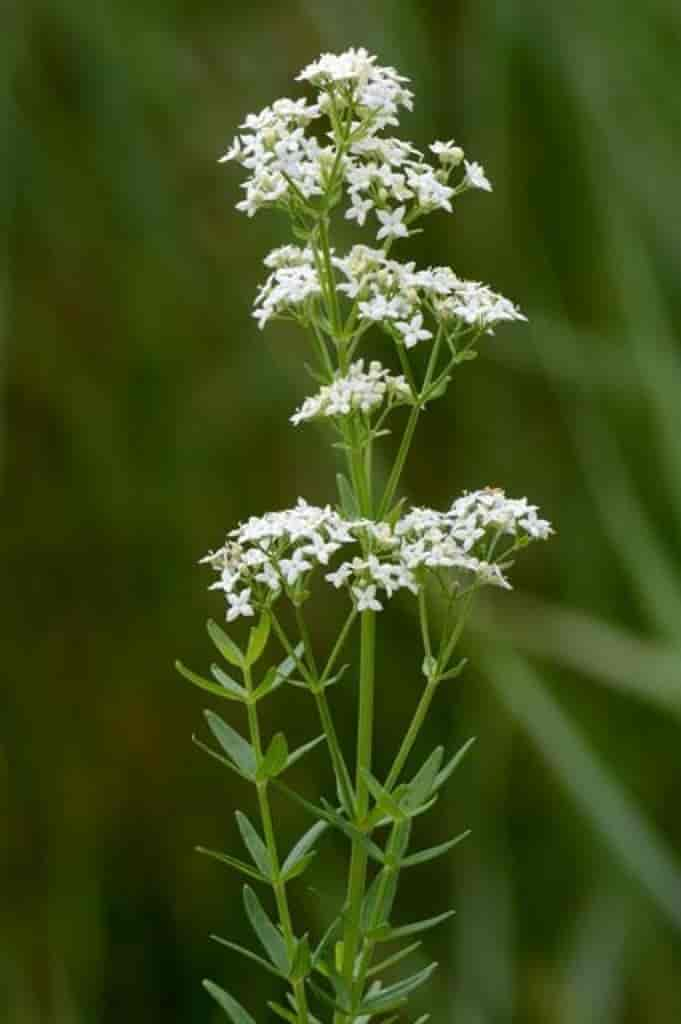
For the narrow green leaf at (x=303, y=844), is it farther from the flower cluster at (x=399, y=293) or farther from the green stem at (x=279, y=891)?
the flower cluster at (x=399, y=293)

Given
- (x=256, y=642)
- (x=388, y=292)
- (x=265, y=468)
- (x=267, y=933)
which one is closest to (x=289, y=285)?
(x=388, y=292)

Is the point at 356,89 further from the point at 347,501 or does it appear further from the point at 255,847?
the point at 255,847

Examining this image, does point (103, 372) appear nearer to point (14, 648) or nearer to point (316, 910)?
point (14, 648)

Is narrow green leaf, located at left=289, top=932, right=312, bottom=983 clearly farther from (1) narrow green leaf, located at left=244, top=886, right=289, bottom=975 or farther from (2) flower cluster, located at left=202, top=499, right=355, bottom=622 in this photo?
(2) flower cluster, located at left=202, top=499, right=355, bottom=622

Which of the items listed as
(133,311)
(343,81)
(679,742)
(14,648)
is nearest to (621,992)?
(679,742)

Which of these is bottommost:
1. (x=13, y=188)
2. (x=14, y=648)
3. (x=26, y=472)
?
(x=14, y=648)
